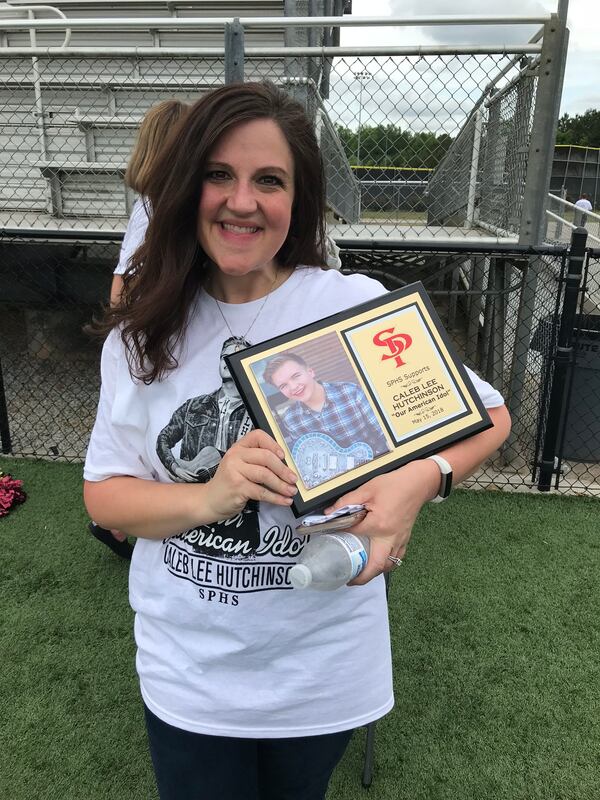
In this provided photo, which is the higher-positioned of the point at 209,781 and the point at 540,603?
the point at 209,781

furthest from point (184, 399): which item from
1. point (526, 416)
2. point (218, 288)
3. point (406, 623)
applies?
point (526, 416)

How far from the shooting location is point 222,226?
3.12ft

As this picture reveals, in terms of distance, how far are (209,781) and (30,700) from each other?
1417mm

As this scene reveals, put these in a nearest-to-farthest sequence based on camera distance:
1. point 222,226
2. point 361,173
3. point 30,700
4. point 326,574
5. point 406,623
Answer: point 326,574
point 222,226
point 30,700
point 406,623
point 361,173

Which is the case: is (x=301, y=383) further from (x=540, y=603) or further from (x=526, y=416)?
(x=526, y=416)

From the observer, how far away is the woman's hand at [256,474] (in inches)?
32.8

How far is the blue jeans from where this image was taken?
1031 millimetres

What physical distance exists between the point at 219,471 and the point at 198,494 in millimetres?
62

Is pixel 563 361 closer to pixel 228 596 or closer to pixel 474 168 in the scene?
pixel 474 168

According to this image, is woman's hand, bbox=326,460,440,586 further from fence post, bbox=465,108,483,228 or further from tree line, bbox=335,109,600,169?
fence post, bbox=465,108,483,228

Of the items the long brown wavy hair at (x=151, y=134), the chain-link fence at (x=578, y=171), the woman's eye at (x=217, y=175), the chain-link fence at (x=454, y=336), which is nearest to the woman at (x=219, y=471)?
the woman's eye at (x=217, y=175)

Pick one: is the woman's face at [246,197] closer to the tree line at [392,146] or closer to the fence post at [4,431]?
the tree line at [392,146]

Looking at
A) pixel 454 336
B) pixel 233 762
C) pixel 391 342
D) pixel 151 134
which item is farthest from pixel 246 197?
pixel 454 336

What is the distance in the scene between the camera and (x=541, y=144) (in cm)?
328
